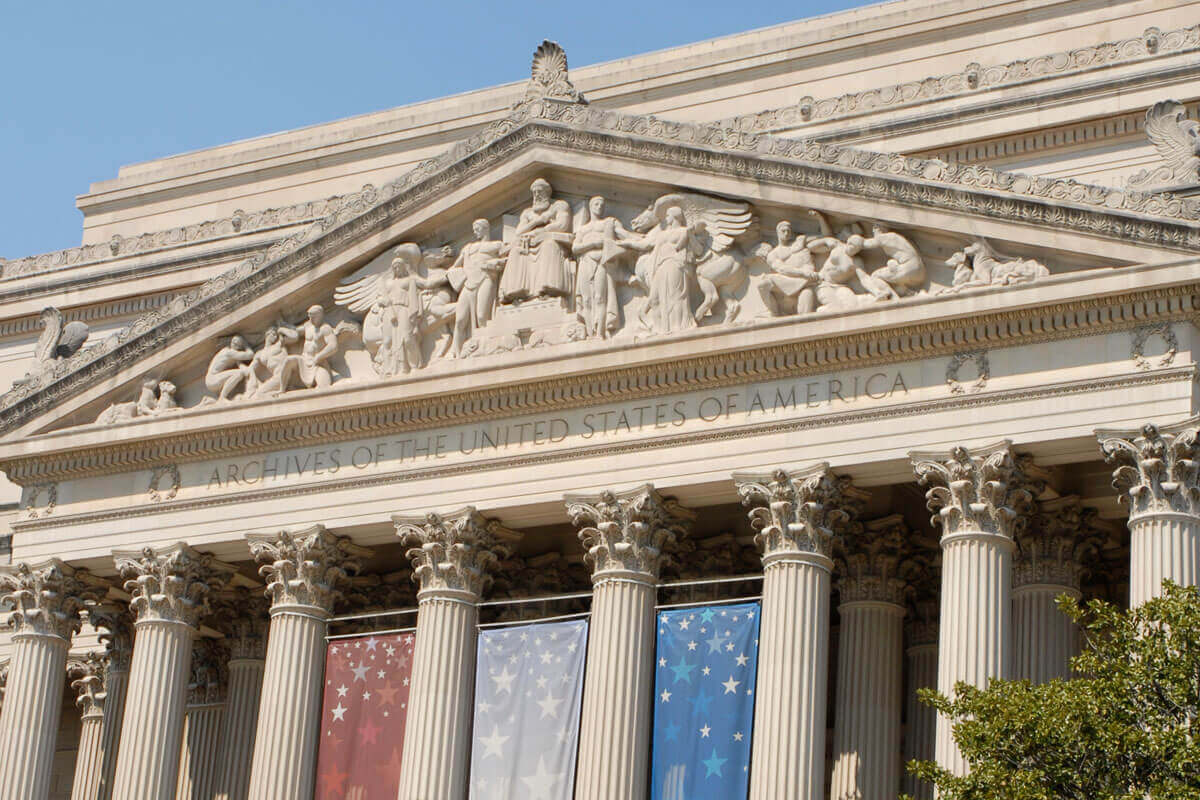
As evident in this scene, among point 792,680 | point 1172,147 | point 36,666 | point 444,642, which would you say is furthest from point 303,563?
point 1172,147

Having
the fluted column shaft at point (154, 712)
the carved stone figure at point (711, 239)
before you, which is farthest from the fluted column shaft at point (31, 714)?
the carved stone figure at point (711, 239)

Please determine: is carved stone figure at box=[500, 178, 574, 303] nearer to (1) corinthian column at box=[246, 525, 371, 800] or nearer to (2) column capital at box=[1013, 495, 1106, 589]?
(1) corinthian column at box=[246, 525, 371, 800]

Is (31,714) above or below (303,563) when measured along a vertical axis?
below

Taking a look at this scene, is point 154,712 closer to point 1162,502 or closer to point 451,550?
point 451,550

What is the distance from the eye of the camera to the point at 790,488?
122 ft

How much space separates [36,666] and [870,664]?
51.9ft

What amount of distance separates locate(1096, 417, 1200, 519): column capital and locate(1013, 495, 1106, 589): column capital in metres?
3.06

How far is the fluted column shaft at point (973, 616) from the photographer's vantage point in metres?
34.8

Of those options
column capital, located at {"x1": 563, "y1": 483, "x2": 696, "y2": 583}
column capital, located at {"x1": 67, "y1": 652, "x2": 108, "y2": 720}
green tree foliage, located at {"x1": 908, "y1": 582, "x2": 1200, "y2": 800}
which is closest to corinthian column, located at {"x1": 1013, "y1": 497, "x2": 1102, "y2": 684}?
column capital, located at {"x1": 563, "y1": 483, "x2": 696, "y2": 583}

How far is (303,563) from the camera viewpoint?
135 feet

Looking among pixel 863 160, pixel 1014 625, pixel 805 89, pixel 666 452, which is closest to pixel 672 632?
pixel 666 452

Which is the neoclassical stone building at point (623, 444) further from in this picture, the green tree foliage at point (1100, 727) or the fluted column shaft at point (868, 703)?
the green tree foliage at point (1100, 727)

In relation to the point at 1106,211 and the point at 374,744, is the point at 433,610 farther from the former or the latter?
the point at 1106,211

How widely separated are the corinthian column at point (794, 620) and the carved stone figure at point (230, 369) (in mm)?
10484
